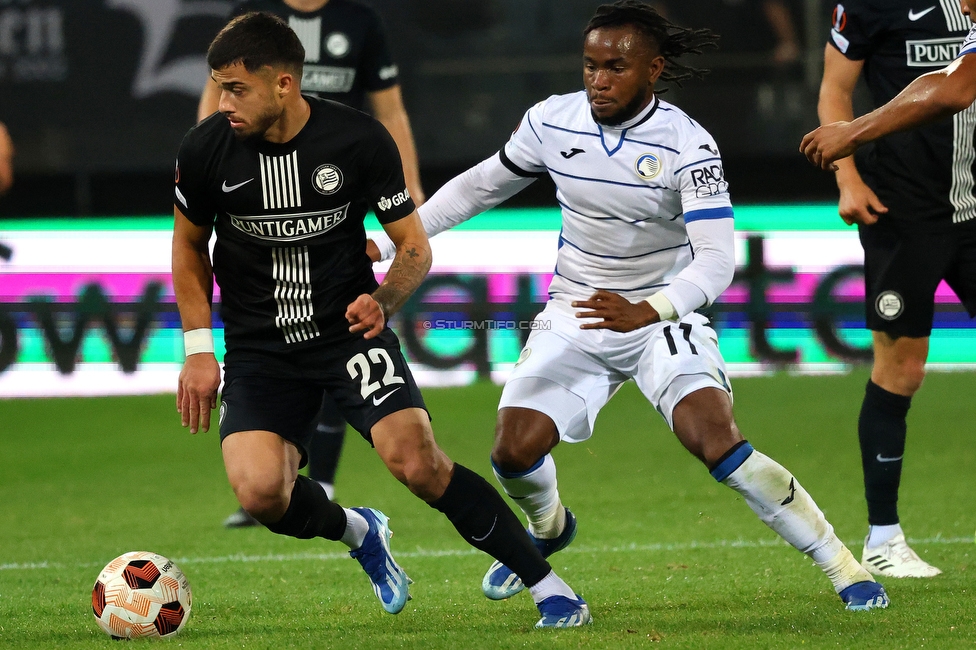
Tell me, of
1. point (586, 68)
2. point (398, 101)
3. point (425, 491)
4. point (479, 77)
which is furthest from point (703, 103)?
point (425, 491)

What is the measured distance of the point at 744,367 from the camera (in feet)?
35.9

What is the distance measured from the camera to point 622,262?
450 cm

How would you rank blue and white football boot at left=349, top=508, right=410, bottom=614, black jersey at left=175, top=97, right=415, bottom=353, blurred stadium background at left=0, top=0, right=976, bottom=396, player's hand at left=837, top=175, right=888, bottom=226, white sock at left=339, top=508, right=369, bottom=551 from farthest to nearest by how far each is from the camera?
blurred stadium background at left=0, top=0, right=976, bottom=396, player's hand at left=837, top=175, right=888, bottom=226, white sock at left=339, top=508, right=369, bottom=551, blue and white football boot at left=349, top=508, right=410, bottom=614, black jersey at left=175, top=97, right=415, bottom=353

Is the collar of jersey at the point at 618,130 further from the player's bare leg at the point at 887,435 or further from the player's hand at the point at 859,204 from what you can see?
the player's bare leg at the point at 887,435

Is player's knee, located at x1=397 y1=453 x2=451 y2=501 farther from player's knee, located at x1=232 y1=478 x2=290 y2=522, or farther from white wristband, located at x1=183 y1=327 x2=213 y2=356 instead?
white wristband, located at x1=183 y1=327 x2=213 y2=356

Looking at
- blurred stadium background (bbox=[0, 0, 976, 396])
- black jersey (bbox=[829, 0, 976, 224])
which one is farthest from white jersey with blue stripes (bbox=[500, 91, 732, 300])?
blurred stadium background (bbox=[0, 0, 976, 396])

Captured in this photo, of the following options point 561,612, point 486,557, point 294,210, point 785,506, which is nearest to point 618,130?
point 294,210

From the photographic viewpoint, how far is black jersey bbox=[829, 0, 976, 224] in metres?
4.81

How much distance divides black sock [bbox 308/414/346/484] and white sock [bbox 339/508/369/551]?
75.5 inches

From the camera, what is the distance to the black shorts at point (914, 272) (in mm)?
4766

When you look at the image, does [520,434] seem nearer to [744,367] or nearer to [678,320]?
[678,320]

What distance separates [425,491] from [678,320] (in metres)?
0.93

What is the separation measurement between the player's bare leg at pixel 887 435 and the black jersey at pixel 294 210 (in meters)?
1.88

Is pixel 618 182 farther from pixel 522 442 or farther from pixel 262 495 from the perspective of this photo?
pixel 262 495
